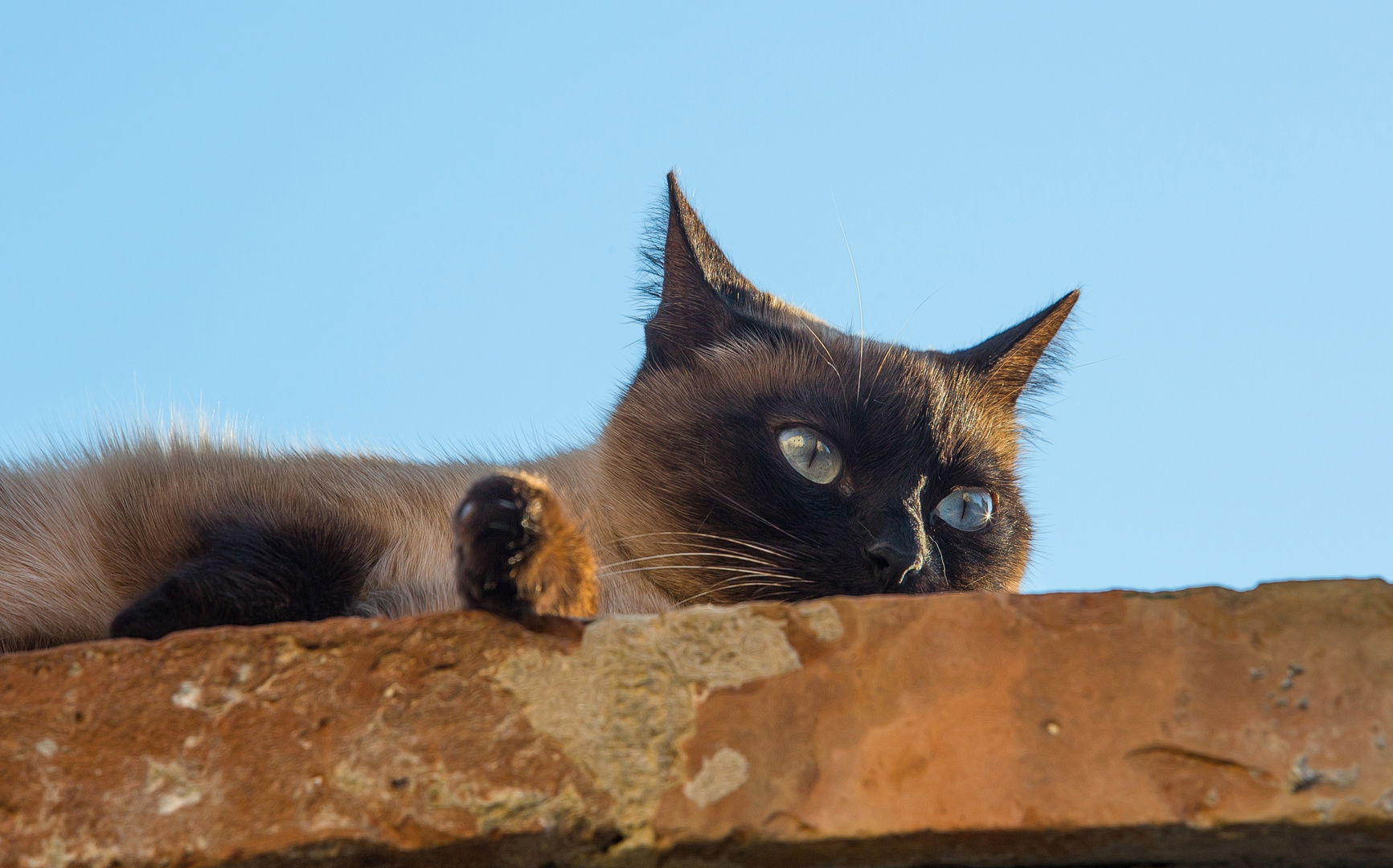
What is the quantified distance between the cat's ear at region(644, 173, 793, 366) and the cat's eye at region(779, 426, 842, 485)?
1.77 feet

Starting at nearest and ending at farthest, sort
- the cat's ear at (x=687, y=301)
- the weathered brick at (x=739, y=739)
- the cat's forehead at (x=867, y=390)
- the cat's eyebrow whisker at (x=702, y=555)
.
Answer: the weathered brick at (x=739, y=739) < the cat's eyebrow whisker at (x=702, y=555) < the cat's forehead at (x=867, y=390) < the cat's ear at (x=687, y=301)

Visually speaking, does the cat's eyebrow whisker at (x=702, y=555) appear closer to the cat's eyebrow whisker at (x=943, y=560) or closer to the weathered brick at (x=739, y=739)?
the cat's eyebrow whisker at (x=943, y=560)

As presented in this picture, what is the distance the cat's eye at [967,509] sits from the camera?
294cm

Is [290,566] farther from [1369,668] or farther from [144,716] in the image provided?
[1369,668]

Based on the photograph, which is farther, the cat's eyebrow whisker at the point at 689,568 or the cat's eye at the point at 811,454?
the cat's eye at the point at 811,454

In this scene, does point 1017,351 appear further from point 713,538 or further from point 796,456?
point 713,538

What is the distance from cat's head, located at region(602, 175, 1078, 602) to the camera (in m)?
2.59

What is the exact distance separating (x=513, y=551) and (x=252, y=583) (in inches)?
27.5

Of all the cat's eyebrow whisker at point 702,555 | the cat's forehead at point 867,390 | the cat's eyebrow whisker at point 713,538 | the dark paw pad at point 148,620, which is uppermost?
the cat's forehead at point 867,390

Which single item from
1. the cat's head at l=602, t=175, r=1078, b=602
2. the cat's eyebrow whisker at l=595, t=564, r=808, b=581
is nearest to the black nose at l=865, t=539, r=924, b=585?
the cat's head at l=602, t=175, r=1078, b=602

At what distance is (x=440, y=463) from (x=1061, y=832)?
217cm

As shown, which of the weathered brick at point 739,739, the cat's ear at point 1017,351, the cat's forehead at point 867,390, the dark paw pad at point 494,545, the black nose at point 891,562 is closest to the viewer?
the weathered brick at point 739,739

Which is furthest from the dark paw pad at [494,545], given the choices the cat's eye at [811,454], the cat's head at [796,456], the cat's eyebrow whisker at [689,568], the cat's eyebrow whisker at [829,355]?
the cat's eyebrow whisker at [829,355]

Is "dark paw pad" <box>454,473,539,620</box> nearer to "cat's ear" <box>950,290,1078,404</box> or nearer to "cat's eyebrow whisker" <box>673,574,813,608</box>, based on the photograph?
"cat's eyebrow whisker" <box>673,574,813,608</box>
